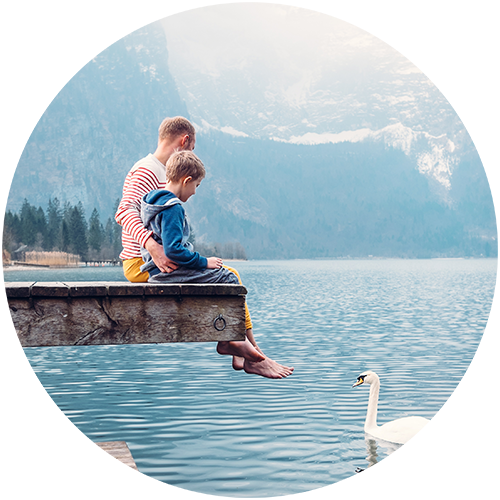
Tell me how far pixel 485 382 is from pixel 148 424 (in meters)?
6.82

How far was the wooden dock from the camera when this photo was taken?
4.47 metres

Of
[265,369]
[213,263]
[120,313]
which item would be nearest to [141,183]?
[213,263]

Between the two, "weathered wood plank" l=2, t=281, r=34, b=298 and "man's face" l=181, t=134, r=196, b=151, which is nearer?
"weathered wood plank" l=2, t=281, r=34, b=298

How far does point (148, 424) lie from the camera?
7535mm

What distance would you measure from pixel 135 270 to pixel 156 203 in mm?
734

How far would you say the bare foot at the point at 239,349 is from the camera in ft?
18.0

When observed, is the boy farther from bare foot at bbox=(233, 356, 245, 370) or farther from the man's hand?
bare foot at bbox=(233, 356, 245, 370)

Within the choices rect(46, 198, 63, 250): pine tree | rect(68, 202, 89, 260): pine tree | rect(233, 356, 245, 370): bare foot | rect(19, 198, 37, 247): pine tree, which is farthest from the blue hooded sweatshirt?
rect(46, 198, 63, 250): pine tree

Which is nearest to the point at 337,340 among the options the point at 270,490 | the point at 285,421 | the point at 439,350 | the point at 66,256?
the point at 439,350

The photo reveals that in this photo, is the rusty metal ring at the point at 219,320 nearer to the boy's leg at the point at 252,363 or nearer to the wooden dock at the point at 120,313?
the wooden dock at the point at 120,313

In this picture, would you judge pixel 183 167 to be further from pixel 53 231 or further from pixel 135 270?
pixel 53 231

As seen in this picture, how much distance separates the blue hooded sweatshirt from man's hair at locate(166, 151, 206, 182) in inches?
6.2

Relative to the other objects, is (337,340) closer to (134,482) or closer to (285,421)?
(285,421)

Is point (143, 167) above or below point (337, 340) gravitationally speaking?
above
